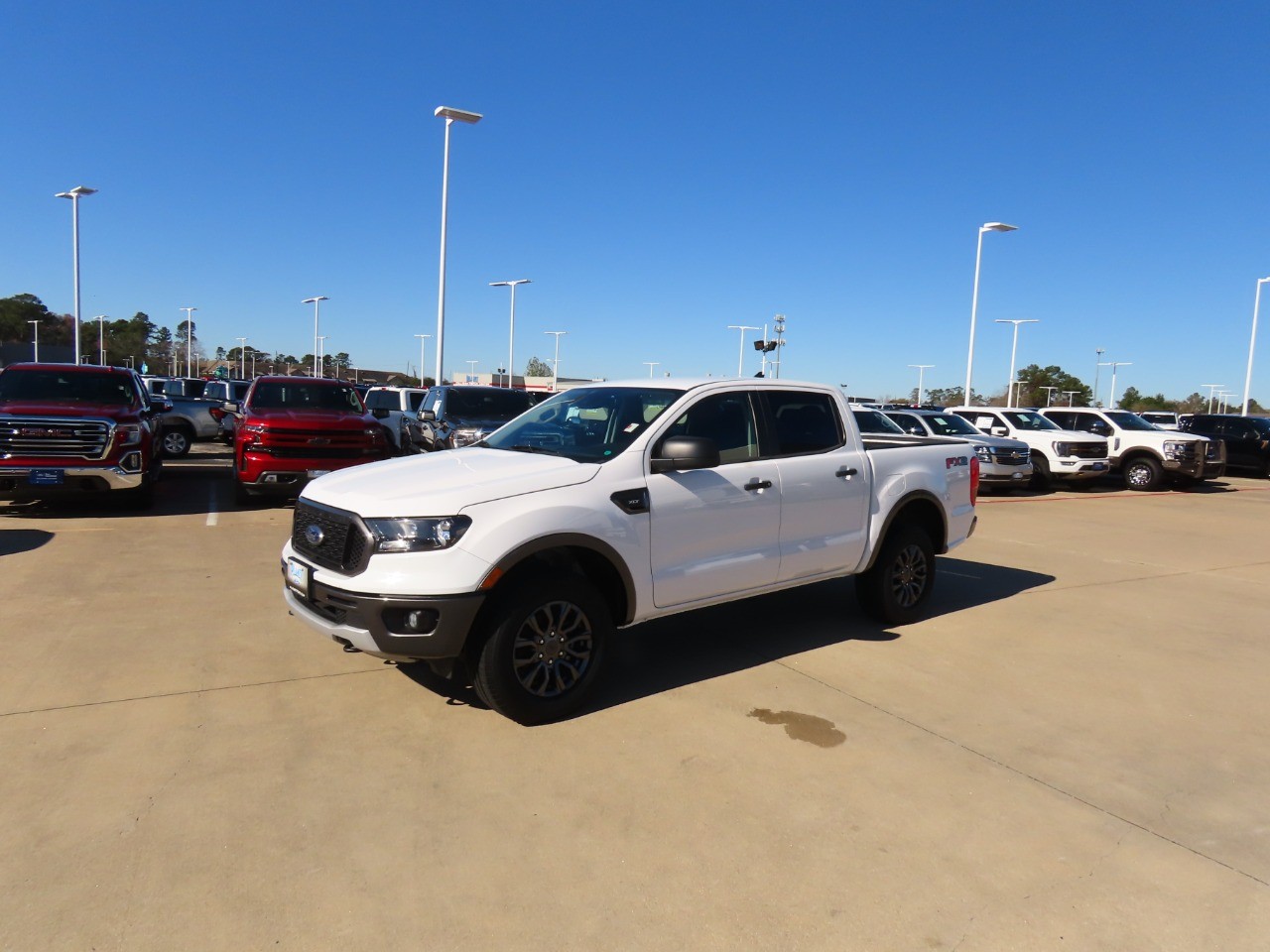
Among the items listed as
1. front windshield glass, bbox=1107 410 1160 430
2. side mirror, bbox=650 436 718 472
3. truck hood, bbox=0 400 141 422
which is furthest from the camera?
front windshield glass, bbox=1107 410 1160 430

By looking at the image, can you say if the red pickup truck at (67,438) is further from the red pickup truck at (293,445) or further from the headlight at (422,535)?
the headlight at (422,535)

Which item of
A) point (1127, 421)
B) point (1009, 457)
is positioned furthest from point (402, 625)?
point (1127, 421)

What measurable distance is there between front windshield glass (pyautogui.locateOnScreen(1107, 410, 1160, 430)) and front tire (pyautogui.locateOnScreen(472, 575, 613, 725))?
18488 mm

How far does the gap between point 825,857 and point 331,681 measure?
299 cm

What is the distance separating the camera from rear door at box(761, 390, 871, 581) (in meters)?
5.47

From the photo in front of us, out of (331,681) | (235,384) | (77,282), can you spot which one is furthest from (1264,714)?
(77,282)

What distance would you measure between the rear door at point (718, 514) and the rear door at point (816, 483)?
119 millimetres

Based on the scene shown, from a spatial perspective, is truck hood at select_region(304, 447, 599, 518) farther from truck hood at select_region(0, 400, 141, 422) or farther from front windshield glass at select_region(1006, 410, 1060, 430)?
front windshield glass at select_region(1006, 410, 1060, 430)

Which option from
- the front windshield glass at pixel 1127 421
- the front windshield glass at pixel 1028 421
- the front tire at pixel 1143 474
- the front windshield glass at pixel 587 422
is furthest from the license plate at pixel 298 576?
the front windshield glass at pixel 1127 421

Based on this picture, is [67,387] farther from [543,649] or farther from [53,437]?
[543,649]

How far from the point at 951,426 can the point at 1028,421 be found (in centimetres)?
336

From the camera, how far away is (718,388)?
5355 millimetres

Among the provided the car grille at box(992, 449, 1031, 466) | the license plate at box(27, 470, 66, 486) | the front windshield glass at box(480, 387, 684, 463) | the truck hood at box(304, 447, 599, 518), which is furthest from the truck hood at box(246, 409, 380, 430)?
the car grille at box(992, 449, 1031, 466)

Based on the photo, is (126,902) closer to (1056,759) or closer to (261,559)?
(1056,759)
